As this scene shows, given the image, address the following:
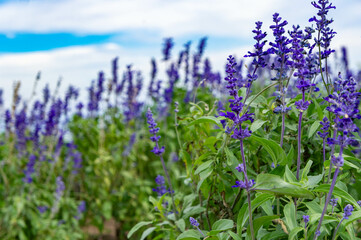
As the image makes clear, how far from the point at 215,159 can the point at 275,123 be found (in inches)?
12.9

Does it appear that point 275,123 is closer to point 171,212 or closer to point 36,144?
point 171,212

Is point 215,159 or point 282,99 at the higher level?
point 282,99

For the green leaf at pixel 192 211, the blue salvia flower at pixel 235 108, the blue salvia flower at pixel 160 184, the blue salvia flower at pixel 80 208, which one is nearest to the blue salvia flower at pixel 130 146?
the blue salvia flower at pixel 80 208

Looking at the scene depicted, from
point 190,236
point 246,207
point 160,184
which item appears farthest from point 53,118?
point 246,207

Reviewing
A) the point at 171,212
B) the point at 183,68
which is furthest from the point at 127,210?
the point at 171,212

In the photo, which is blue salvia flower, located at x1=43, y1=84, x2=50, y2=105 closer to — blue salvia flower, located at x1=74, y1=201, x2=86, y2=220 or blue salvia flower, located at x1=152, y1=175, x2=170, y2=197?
blue salvia flower, located at x1=74, y1=201, x2=86, y2=220

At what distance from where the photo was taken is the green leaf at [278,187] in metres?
1.40

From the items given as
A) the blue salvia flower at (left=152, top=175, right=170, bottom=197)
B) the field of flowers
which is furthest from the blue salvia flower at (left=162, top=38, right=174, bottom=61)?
the blue salvia flower at (left=152, top=175, right=170, bottom=197)

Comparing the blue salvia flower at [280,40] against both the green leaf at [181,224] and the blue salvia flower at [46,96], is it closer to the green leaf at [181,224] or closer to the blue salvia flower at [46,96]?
the green leaf at [181,224]

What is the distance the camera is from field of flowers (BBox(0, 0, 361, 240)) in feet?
5.23

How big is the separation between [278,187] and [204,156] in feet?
2.01

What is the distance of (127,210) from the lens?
554cm

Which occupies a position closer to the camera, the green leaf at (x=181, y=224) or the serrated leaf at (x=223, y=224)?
the serrated leaf at (x=223, y=224)

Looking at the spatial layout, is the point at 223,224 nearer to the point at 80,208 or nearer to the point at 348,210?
the point at 348,210
